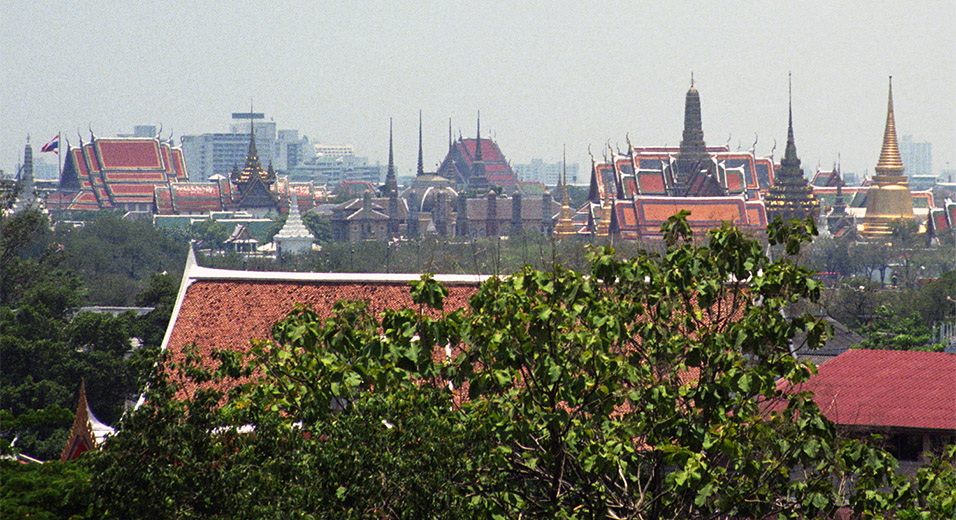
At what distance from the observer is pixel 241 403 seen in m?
12.3

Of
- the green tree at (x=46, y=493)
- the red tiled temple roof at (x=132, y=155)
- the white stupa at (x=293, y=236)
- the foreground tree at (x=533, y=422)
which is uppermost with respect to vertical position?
the red tiled temple roof at (x=132, y=155)

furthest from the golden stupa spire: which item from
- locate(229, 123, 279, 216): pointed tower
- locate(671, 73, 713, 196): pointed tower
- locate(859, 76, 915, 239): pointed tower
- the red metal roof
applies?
the red metal roof

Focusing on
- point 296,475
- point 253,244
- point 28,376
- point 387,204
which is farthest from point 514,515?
point 387,204

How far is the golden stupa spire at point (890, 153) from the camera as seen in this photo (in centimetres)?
11612

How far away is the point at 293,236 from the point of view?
120500 mm

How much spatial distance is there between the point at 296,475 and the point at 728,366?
3.25 metres

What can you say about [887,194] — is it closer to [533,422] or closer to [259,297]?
[259,297]

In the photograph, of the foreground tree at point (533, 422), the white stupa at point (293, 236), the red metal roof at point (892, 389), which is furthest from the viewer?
the white stupa at point (293, 236)

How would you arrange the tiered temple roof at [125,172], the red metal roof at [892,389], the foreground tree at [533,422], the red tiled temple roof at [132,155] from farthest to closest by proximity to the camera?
the red tiled temple roof at [132,155] → the tiered temple roof at [125,172] → the red metal roof at [892,389] → the foreground tree at [533,422]

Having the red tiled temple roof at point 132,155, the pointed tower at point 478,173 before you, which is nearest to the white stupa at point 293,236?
the red tiled temple roof at point 132,155

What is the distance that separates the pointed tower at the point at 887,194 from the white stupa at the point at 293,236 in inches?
1647

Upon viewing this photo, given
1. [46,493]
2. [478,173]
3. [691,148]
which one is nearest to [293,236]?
[691,148]

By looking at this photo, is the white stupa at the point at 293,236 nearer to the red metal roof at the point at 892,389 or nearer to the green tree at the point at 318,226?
the green tree at the point at 318,226

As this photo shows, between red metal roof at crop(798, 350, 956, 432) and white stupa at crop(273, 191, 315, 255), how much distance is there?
97252 mm
